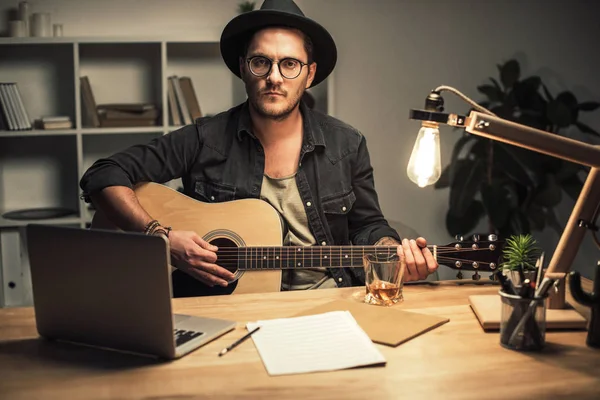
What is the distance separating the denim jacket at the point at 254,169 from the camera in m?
2.37

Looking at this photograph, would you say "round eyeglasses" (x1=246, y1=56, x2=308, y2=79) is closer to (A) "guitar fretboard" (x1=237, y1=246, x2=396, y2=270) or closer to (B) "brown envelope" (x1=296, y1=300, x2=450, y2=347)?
(A) "guitar fretboard" (x1=237, y1=246, x2=396, y2=270)

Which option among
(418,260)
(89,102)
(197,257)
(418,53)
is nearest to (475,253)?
(418,260)

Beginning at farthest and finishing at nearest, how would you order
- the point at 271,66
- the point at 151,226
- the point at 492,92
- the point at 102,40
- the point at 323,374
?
the point at 492,92 < the point at 102,40 < the point at 271,66 < the point at 151,226 < the point at 323,374

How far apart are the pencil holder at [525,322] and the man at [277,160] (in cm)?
89

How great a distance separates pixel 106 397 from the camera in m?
1.19

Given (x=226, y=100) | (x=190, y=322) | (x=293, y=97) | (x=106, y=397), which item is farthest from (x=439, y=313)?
(x=226, y=100)

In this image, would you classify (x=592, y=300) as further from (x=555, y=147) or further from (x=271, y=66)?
(x=271, y=66)

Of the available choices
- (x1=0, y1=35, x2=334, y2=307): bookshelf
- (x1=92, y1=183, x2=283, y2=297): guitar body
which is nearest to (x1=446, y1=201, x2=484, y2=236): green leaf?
(x1=0, y1=35, x2=334, y2=307): bookshelf

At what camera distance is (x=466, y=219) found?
4098 mm

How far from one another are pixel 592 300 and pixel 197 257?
1.08 m

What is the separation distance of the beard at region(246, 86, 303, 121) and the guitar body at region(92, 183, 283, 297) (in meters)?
0.32

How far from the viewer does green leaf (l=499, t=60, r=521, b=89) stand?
406 centimetres

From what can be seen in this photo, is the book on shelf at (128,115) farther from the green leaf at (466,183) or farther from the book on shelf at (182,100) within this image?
the green leaf at (466,183)

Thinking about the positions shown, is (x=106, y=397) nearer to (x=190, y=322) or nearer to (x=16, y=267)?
(x=190, y=322)
